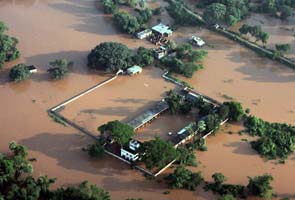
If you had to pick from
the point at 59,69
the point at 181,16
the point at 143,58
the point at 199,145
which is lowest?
the point at 199,145

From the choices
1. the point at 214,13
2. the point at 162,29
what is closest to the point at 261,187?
the point at 162,29

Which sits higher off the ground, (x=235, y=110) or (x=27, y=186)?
(x=235, y=110)

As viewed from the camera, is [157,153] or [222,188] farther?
[157,153]

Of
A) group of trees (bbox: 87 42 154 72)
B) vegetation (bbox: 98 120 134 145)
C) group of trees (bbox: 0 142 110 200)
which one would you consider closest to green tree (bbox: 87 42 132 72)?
group of trees (bbox: 87 42 154 72)

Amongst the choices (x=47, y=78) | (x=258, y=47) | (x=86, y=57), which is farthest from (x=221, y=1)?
(x=47, y=78)

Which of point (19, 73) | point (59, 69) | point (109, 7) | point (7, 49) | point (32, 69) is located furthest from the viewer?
point (109, 7)

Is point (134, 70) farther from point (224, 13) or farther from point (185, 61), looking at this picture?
point (224, 13)

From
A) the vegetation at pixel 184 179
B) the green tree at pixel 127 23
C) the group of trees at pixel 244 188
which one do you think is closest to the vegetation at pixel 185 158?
the vegetation at pixel 184 179

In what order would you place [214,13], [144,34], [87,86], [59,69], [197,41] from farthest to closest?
[214,13] → [144,34] → [197,41] → [59,69] → [87,86]
